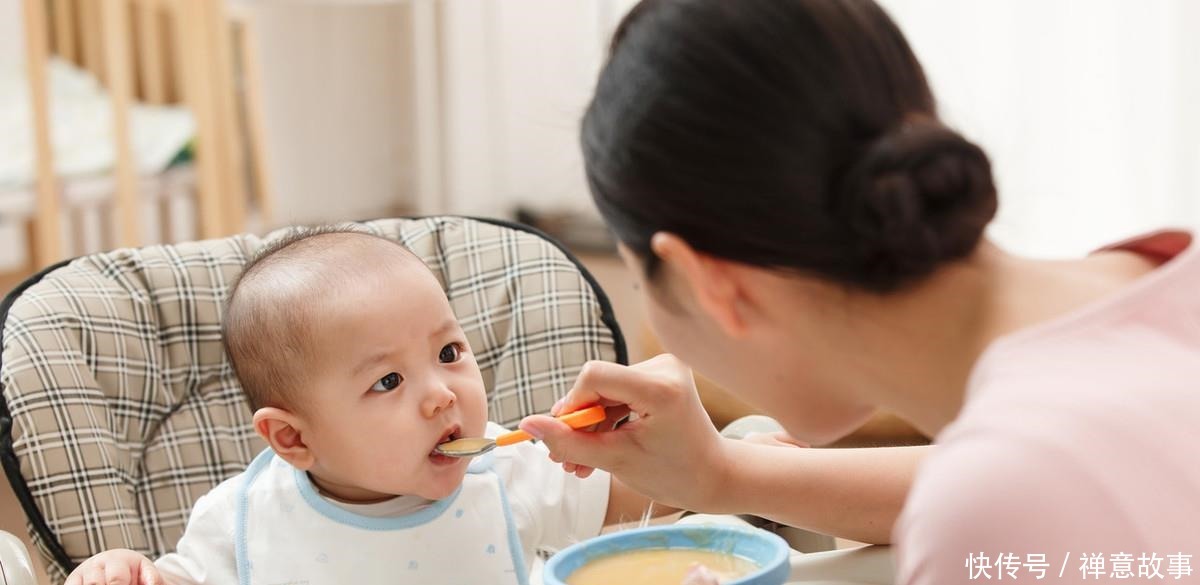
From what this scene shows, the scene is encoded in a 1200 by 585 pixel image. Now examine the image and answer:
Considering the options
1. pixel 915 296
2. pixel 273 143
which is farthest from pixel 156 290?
pixel 273 143

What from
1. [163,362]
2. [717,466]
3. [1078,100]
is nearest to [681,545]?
[717,466]

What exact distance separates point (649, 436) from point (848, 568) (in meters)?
0.21

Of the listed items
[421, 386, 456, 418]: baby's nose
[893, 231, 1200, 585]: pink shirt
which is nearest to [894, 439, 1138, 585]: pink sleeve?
[893, 231, 1200, 585]: pink shirt

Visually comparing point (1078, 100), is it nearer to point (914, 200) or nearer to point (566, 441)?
point (566, 441)

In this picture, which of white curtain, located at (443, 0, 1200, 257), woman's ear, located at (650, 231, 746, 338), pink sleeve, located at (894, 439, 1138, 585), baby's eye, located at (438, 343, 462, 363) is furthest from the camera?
white curtain, located at (443, 0, 1200, 257)

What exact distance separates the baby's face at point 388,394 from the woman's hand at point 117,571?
0.19m

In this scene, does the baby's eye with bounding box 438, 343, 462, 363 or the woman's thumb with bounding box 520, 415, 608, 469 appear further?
the baby's eye with bounding box 438, 343, 462, 363

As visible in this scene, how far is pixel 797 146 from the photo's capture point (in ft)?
2.78

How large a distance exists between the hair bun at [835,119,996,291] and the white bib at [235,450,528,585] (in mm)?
606

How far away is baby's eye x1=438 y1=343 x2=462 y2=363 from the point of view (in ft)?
4.34

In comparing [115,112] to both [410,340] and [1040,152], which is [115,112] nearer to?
[1040,152]

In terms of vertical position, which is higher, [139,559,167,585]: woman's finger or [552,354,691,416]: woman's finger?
[552,354,691,416]: woman's finger

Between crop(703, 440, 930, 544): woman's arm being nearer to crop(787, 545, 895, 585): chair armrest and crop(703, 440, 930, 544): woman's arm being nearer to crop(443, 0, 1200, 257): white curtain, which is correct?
crop(787, 545, 895, 585): chair armrest

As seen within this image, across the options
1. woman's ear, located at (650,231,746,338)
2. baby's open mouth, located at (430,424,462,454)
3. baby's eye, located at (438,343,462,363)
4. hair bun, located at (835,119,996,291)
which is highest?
hair bun, located at (835,119,996,291)
